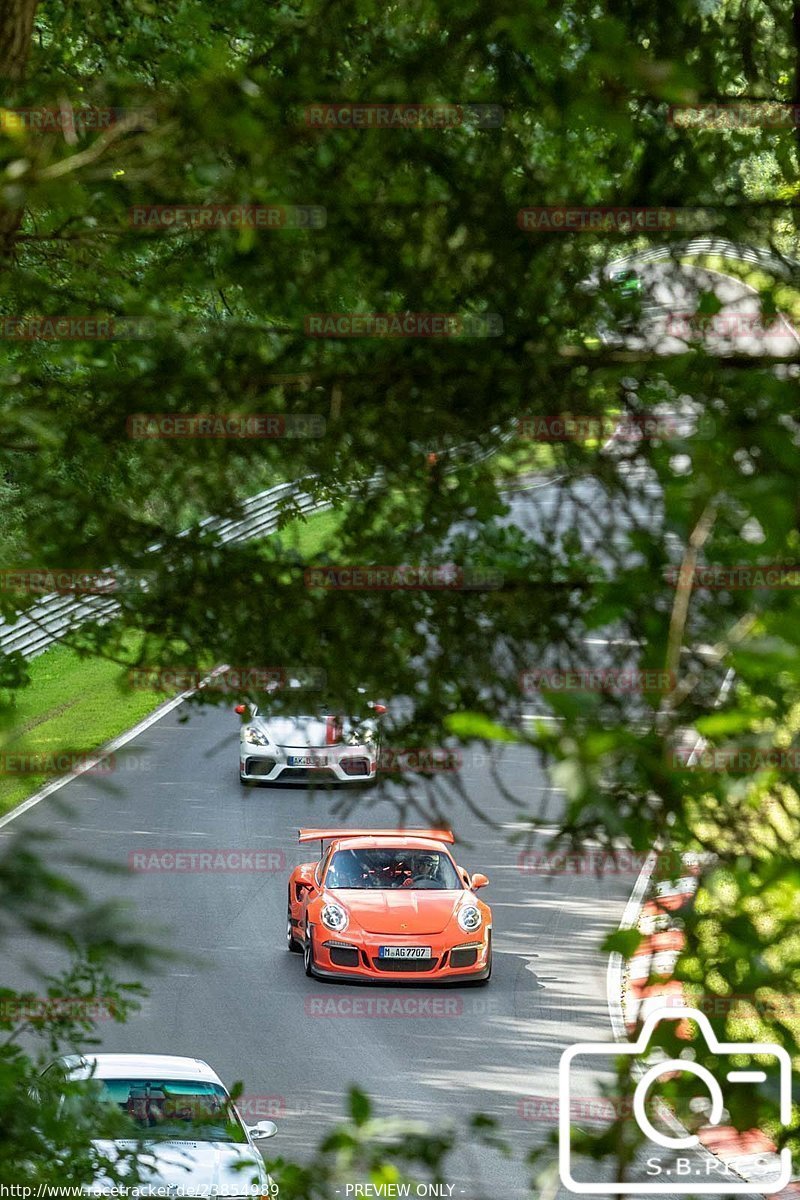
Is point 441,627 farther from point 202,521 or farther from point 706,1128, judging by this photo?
point 706,1128

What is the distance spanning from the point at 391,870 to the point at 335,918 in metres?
1.04

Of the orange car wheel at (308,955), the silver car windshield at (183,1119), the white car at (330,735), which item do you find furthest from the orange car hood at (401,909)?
the white car at (330,735)

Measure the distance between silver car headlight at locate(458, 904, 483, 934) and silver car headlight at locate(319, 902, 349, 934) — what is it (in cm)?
114

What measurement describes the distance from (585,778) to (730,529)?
0.79m

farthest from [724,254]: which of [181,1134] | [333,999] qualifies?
[333,999]

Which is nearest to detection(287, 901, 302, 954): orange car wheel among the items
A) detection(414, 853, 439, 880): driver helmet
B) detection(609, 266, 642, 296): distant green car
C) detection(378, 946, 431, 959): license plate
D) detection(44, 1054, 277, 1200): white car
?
detection(378, 946, 431, 959): license plate

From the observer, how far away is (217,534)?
3.92 m

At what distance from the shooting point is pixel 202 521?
3.97 metres

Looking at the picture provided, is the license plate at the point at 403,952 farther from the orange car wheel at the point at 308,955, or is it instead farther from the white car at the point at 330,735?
the white car at the point at 330,735

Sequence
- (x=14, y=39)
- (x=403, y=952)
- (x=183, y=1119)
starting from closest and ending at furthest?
1. (x=14, y=39)
2. (x=183, y=1119)
3. (x=403, y=952)

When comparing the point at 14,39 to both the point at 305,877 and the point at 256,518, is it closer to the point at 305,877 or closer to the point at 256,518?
the point at 256,518

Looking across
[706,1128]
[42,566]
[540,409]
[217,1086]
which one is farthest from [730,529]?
[217,1086]

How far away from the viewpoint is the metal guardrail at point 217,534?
3.95 m

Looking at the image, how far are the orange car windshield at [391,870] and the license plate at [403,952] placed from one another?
75 cm
